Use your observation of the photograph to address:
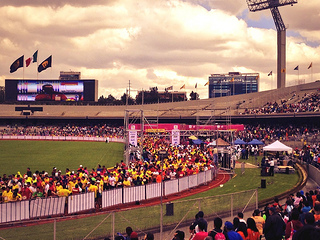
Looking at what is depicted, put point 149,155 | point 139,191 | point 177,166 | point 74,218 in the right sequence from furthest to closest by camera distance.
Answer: point 149,155, point 177,166, point 139,191, point 74,218

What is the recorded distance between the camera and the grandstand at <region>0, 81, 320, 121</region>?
217 feet

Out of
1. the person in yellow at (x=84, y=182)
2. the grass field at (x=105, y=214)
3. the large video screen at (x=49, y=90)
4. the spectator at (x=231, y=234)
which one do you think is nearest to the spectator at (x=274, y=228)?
the spectator at (x=231, y=234)

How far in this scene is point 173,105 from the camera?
85.2m

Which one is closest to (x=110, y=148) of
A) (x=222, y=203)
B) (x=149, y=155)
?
(x=149, y=155)

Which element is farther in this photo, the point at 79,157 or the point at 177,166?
the point at 79,157

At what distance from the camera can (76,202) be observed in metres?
17.5

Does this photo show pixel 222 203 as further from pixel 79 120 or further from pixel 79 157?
pixel 79 120

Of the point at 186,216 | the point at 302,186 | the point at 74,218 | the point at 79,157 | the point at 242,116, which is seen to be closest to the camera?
the point at 74,218

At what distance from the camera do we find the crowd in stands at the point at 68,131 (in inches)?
2776

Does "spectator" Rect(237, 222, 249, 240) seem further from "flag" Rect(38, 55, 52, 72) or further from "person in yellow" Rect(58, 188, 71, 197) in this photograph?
"flag" Rect(38, 55, 52, 72)

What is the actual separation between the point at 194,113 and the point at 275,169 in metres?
45.5

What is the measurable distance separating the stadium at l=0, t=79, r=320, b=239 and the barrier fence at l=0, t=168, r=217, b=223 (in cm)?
5

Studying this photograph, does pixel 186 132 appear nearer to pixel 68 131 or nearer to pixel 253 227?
pixel 68 131

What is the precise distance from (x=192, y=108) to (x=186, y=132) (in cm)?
2713
